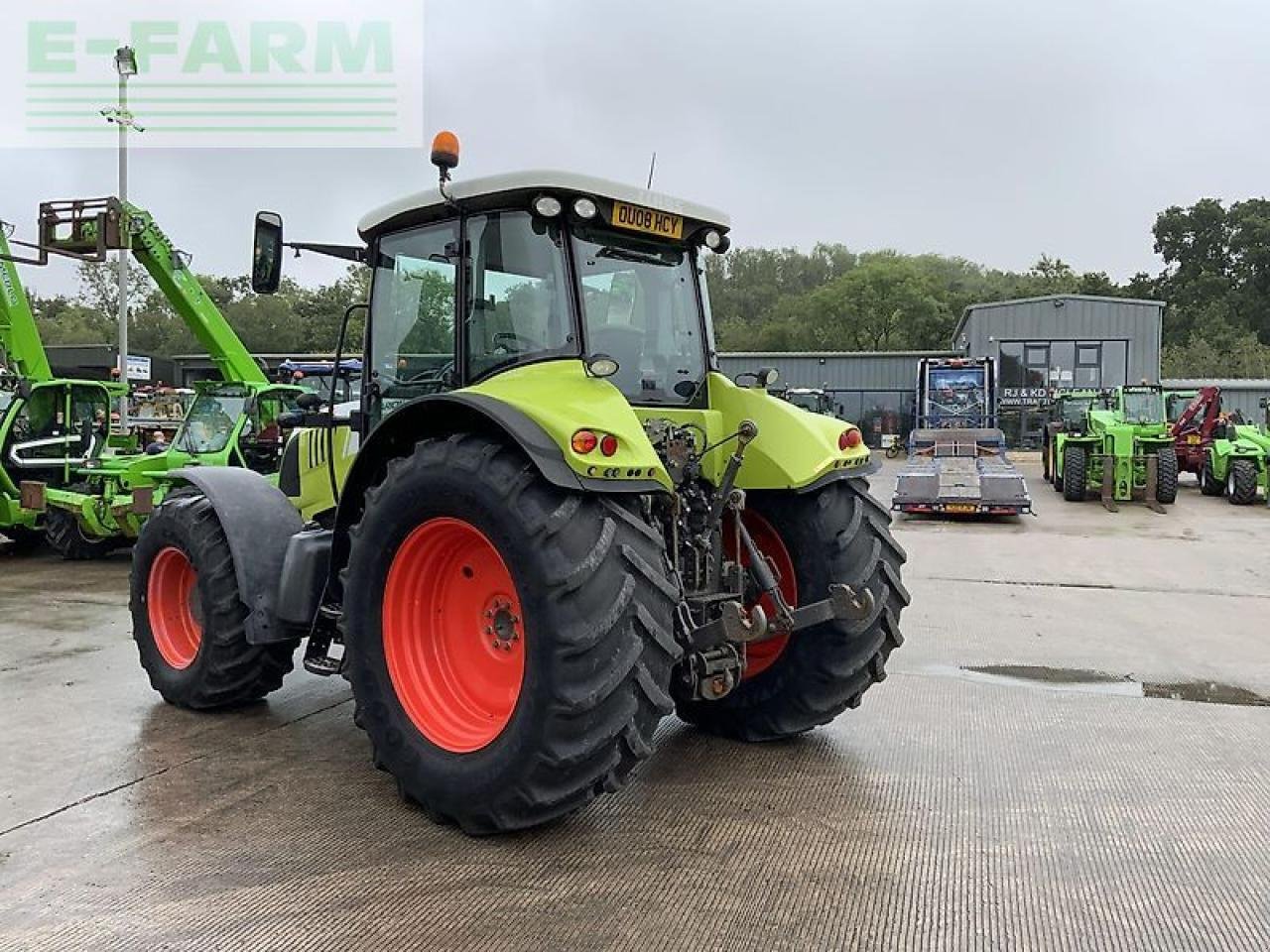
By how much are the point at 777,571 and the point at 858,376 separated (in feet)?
113

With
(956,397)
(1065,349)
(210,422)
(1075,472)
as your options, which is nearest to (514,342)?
(210,422)

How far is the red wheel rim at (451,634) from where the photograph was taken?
3.71m

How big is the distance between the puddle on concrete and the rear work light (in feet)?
6.89

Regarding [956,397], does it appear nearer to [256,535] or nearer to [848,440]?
[848,440]

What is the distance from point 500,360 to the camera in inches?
159

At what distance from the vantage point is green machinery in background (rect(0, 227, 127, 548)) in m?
10.7

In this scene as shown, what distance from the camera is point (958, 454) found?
1739 cm

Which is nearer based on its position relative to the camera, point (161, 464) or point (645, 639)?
point (645, 639)

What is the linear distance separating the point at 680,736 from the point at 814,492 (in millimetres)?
1259

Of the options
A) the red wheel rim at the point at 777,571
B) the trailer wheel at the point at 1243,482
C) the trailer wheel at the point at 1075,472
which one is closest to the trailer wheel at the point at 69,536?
the red wheel rim at the point at 777,571

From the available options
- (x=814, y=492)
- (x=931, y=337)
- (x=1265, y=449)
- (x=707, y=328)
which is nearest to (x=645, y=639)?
(x=814, y=492)

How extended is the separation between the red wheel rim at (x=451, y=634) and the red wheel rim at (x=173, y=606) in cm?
182

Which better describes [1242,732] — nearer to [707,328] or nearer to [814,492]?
[814,492]

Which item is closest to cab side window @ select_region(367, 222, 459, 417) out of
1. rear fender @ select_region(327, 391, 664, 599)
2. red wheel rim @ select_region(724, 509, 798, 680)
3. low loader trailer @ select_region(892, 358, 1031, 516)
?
rear fender @ select_region(327, 391, 664, 599)
